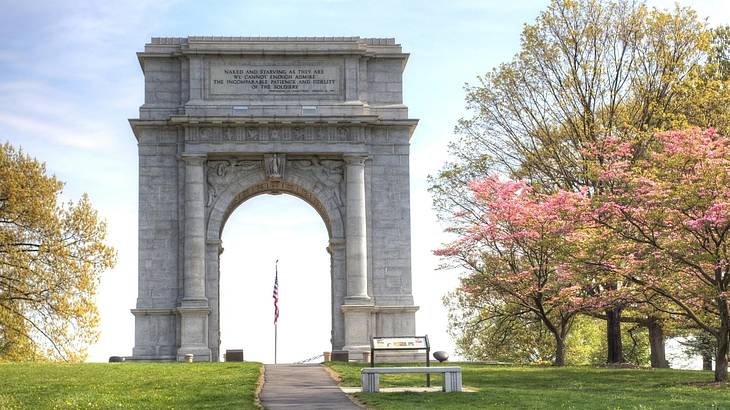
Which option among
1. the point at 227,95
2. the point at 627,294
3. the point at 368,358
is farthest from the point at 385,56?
the point at 627,294

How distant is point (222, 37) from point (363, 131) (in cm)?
784

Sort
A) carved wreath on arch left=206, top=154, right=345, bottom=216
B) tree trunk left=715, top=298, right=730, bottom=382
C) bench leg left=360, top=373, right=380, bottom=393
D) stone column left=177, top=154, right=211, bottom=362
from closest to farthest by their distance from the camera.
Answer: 1. bench leg left=360, top=373, right=380, bottom=393
2. tree trunk left=715, top=298, right=730, bottom=382
3. stone column left=177, top=154, right=211, bottom=362
4. carved wreath on arch left=206, top=154, right=345, bottom=216

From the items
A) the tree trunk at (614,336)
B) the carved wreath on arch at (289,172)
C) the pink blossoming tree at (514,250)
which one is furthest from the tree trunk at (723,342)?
the carved wreath on arch at (289,172)

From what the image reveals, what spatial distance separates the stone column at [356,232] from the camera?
48.1 metres

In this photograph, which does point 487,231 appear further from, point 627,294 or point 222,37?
point 222,37

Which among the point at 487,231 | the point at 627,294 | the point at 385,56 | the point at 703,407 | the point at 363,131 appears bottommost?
the point at 703,407

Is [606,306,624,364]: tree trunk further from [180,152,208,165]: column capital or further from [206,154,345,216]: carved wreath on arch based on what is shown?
[180,152,208,165]: column capital

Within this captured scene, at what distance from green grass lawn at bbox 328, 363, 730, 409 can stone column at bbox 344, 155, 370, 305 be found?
7.00 meters

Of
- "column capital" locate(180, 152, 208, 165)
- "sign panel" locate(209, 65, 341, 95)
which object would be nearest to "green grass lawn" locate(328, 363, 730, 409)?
"column capital" locate(180, 152, 208, 165)

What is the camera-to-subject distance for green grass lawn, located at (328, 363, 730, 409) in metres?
25.5

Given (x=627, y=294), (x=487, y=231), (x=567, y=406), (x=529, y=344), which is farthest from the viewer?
(x=529, y=344)

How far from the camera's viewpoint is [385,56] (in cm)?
5053

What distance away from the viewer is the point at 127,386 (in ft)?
97.9

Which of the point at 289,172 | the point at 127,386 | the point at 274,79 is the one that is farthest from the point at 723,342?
the point at 274,79
